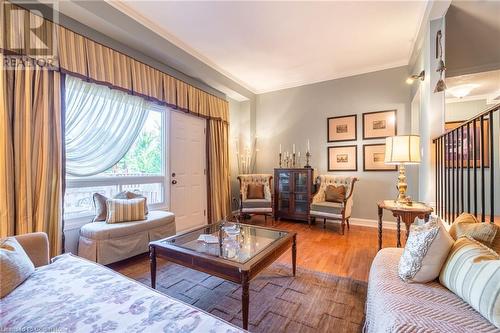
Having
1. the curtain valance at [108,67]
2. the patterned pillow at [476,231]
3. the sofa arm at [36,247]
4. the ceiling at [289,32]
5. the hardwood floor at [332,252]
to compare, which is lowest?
the hardwood floor at [332,252]

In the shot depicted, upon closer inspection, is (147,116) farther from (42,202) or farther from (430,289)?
(430,289)

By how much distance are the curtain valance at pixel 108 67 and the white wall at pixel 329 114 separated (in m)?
1.78

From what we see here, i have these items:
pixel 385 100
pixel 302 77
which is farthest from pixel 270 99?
pixel 385 100

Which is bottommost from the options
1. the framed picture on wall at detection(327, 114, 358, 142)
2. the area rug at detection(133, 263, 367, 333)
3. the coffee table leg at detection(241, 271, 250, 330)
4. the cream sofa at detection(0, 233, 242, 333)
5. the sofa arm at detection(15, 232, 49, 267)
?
the area rug at detection(133, 263, 367, 333)

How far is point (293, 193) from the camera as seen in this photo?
4.22m

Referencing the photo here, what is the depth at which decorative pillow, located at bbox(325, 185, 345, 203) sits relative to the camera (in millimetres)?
3742

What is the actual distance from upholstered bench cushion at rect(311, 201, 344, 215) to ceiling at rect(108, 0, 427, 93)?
2.39 metres

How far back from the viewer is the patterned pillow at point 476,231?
117 cm

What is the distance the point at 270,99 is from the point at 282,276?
3.86 meters

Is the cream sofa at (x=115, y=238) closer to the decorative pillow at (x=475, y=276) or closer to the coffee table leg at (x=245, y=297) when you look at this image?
the coffee table leg at (x=245, y=297)

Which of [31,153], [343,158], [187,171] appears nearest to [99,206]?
[31,153]

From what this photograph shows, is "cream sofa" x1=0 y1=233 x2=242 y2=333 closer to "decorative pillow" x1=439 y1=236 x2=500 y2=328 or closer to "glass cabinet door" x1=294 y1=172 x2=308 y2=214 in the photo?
"decorative pillow" x1=439 y1=236 x2=500 y2=328

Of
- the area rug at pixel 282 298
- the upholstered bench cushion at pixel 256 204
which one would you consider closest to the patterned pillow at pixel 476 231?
the area rug at pixel 282 298

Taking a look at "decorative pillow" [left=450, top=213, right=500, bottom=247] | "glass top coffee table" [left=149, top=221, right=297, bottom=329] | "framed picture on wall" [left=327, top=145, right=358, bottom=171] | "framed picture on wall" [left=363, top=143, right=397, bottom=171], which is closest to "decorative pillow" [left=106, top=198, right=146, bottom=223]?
"glass top coffee table" [left=149, top=221, right=297, bottom=329]
